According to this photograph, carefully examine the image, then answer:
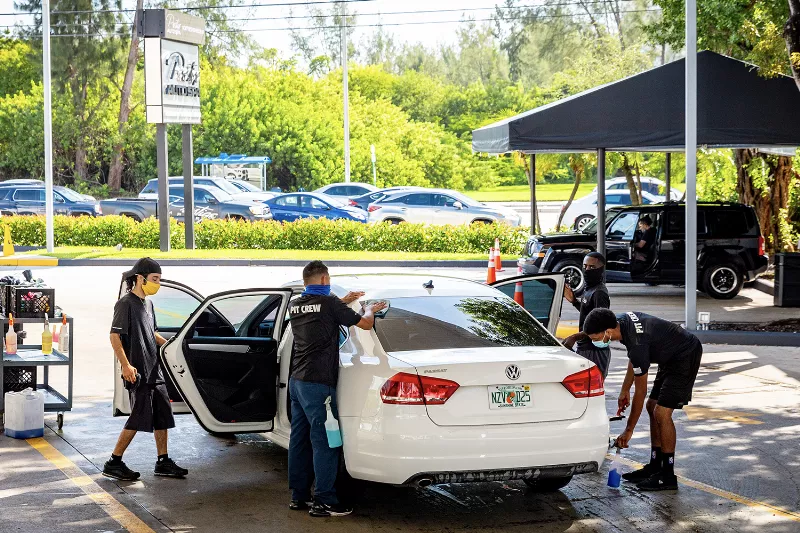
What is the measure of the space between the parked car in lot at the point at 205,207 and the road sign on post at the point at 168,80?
16.4ft

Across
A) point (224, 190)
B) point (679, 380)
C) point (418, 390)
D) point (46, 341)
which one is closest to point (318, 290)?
point (418, 390)

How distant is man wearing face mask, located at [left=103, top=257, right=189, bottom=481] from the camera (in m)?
7.93

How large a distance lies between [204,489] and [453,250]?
21049 mm

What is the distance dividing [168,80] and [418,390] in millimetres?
23552

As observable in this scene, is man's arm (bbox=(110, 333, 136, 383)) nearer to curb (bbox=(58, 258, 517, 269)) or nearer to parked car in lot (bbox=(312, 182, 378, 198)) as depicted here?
curb (bbox=(58, 258, 517, 269))

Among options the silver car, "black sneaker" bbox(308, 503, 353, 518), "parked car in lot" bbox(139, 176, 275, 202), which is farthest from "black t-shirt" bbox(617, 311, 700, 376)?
"parked car in lot" bbox(139, 176, 275, 202)

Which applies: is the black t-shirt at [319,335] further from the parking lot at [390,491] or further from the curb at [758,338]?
the curb at [758,338]

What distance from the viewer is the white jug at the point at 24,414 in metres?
9.15

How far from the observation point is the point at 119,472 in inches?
312

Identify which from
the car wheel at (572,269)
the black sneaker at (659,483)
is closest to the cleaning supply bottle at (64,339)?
the black sneaker at (659,483)

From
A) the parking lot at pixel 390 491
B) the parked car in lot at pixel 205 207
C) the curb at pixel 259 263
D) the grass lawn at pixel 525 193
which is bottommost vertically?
the parking lot at pixel 390 491

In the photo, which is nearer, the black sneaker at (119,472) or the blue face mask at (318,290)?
the blue face mask at (318,290)

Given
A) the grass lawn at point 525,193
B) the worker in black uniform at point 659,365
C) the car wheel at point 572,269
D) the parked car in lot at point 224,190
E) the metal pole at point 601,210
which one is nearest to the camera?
the worker in black uniform at point 659,365

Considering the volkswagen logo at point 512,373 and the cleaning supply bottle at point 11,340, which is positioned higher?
the volkswagen logo at point 512,373
